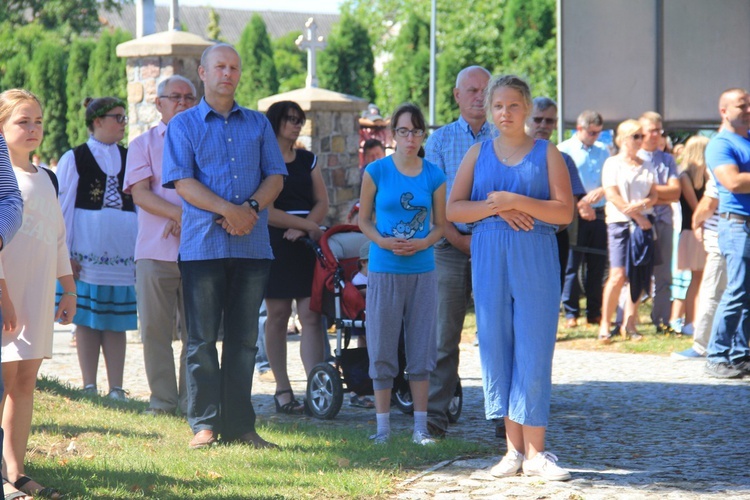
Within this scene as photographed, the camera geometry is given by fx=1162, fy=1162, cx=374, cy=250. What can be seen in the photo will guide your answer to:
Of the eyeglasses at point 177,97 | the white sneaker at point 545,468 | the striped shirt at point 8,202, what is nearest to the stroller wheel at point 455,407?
the white sneaker at point 545,468

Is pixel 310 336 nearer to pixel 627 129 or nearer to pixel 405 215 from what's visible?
pixel 405 215

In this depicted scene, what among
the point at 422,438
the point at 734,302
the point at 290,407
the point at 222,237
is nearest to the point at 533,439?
the point at 422,438

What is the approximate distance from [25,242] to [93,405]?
263 cm

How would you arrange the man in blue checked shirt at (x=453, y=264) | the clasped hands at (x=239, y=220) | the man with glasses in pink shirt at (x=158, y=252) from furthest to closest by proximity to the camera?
the man with glasses in pink shirt at (x=158, y=252), the man in blue checked shirt at (x=453, y=264), the clasped hands at (x=239, y=220)

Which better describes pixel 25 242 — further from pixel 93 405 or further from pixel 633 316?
pixel 633 316

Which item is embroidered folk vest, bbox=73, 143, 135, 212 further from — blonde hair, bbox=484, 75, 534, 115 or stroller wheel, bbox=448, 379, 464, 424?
blonde hair, bbox=484, 75, 534, 115

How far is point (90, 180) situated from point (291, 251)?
1.47 metres

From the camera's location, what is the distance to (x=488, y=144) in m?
5.85

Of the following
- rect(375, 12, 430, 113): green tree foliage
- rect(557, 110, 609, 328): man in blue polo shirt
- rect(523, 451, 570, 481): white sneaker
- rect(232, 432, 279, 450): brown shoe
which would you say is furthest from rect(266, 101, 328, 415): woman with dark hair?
rect(375, 12, 430, 113): green tree foliage

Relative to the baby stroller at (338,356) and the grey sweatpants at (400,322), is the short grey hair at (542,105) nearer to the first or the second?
the grey sweatpants at (400,322)

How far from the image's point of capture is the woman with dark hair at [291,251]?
7848 mm

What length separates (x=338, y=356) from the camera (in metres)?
7.68

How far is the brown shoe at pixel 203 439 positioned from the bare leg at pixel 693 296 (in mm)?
6689

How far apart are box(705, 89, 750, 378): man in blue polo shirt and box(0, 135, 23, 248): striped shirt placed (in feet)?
19.3
